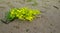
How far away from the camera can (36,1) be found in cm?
395

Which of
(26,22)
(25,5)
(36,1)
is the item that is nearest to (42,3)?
(36,1)

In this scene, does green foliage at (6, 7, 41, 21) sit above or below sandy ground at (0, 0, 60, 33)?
above

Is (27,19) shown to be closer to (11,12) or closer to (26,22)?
(26,22)

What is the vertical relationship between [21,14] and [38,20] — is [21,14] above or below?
above

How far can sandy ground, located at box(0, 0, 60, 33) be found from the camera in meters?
2.97

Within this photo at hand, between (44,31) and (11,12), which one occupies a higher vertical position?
(11,12)

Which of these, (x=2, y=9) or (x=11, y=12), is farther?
(x=2, y=9)

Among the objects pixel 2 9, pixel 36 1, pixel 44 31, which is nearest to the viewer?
pixel 44 31

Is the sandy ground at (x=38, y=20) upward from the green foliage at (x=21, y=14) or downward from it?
downward

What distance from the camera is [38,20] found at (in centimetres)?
323

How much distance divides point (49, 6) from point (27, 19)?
82 cm

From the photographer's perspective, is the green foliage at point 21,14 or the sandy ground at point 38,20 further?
the green foliage at point 21,14

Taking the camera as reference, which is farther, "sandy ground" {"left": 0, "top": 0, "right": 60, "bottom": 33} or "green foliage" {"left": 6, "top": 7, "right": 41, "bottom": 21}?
"green foliage" {"left": 6, "top": 7, "right": 41, "bottom": 21}

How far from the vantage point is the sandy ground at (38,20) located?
2969 mm
